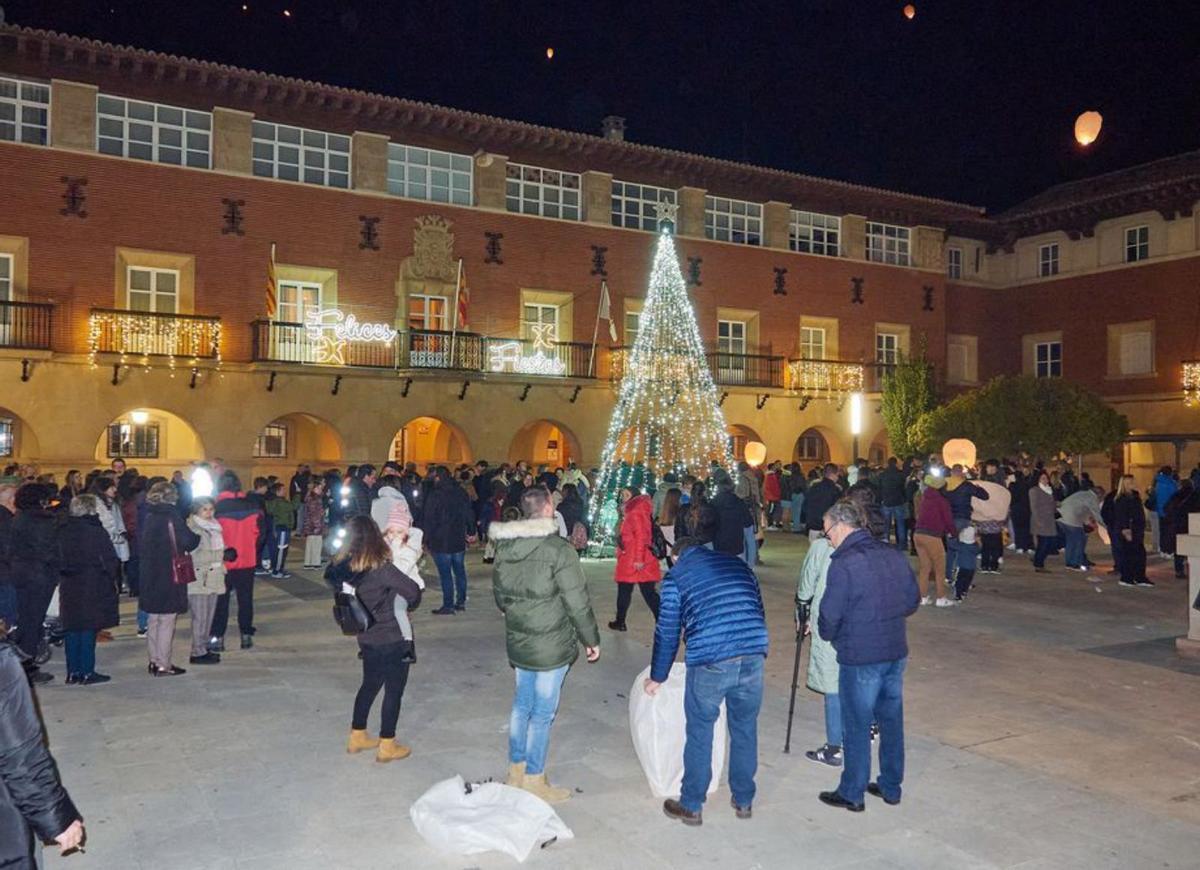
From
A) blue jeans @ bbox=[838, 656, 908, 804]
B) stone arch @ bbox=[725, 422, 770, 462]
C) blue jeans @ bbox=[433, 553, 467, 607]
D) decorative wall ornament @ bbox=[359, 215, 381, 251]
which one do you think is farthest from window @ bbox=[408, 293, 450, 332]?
blue jeans @ bbox=[838, 656, 908, 804]

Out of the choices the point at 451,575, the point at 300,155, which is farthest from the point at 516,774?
the point at 300,155

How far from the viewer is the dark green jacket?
559 cm

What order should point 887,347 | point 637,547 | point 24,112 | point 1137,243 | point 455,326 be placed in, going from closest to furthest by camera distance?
point 637,547 < point 24,112 < point 455,326 < point 1137,243 < point 887,347

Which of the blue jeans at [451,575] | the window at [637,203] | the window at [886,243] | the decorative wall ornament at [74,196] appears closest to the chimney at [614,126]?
the window at [637,203]

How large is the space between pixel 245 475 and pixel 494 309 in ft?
24.4

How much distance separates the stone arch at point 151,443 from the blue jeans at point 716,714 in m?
20.4

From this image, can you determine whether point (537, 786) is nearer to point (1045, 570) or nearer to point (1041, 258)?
point (1045, 570)

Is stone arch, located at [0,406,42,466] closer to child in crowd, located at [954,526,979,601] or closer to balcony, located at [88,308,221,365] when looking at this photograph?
balcony, located at [88,308,221,365]

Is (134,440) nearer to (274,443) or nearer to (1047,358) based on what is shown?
(274,443)

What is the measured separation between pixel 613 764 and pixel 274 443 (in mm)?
22043

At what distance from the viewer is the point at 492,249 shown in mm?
25359

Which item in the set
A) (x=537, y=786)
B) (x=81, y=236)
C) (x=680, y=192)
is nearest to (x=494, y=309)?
(x=680, y=192)

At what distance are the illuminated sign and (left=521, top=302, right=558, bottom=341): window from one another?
4.05 meters

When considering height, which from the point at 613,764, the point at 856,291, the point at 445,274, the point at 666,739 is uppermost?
the point at 856,291
